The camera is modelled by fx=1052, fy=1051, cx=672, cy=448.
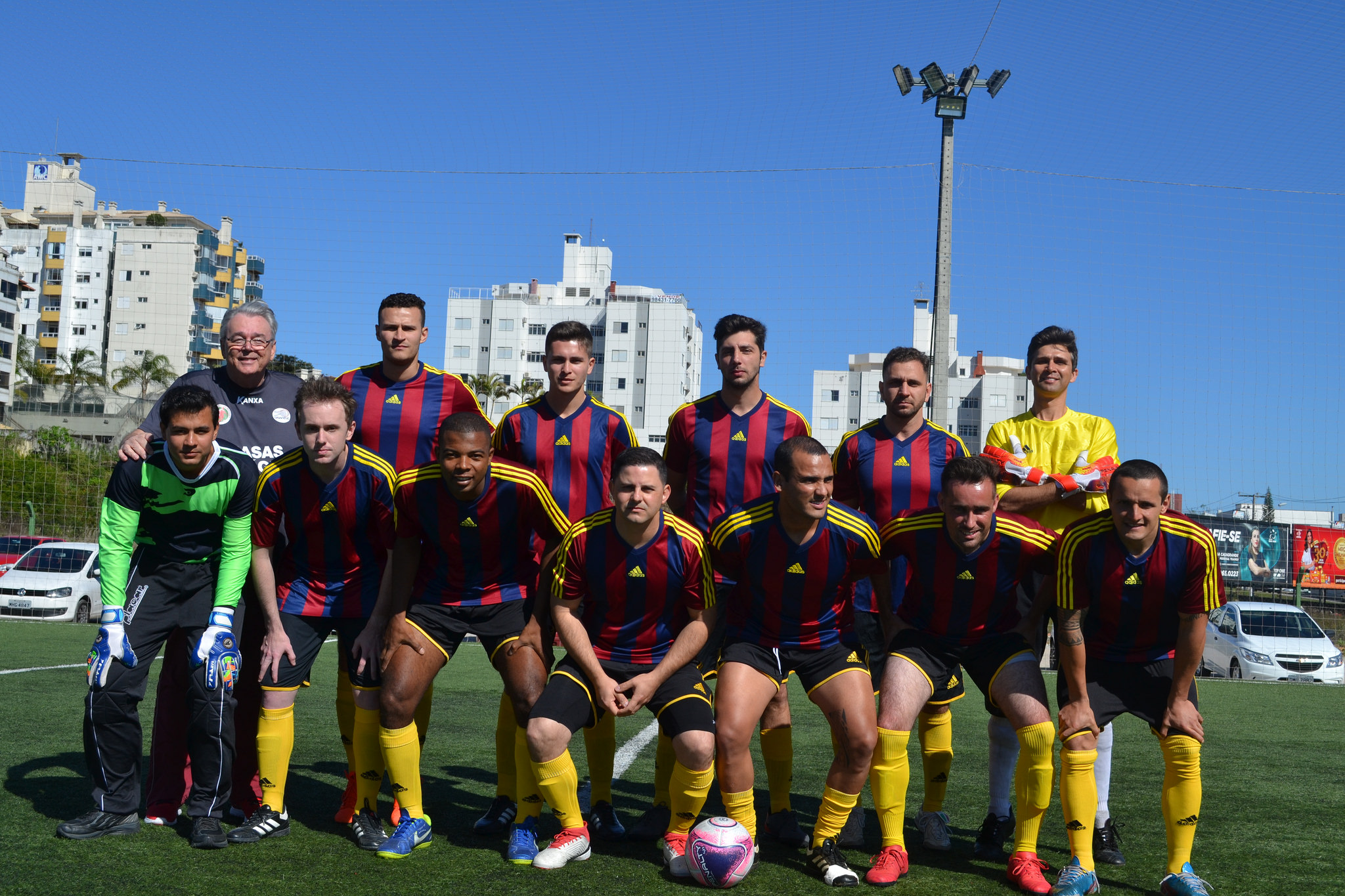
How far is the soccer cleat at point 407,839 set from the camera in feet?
12.8

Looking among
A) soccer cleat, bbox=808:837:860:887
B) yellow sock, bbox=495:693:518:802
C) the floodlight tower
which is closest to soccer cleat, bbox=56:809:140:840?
yellow sock, bbox=495:693:518:802

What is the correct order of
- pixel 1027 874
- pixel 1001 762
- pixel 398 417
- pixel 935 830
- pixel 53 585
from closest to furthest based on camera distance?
1. pixel 1027 874
2. pixel 935 830
3. pixel 1001 762
4. pixel 398 417
5. pixel 53 585

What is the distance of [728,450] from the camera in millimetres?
4598

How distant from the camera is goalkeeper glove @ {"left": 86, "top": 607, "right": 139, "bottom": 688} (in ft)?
13.0

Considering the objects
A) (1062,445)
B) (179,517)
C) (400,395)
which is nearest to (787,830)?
(1062,445)

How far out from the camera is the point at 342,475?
13.7 ft

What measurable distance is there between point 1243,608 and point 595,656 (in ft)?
42.1

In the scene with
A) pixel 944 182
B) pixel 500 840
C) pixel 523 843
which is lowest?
pixel 500 840

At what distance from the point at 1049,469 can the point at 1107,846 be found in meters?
1.55

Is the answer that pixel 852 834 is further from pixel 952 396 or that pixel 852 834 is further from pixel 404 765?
pixel 952 396

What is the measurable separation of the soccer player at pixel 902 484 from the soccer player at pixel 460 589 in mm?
1312

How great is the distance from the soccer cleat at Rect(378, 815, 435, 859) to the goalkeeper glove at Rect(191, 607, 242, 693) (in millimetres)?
876

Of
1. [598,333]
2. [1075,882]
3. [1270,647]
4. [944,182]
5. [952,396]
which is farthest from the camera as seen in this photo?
[952,396]

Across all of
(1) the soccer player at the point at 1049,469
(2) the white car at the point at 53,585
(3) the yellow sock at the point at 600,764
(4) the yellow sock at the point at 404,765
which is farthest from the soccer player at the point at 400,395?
(2) the white car at the point at 53,585
